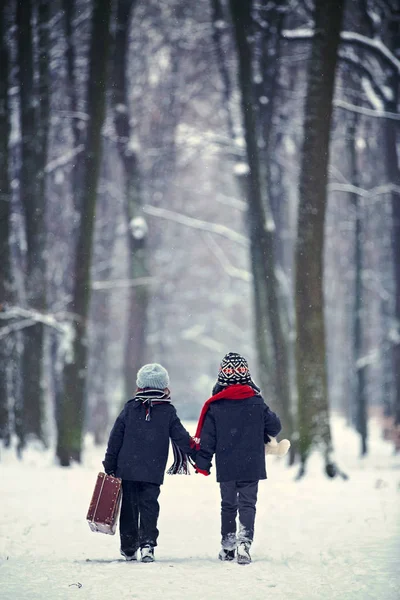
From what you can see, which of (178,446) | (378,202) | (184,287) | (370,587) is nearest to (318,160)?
(178,446)

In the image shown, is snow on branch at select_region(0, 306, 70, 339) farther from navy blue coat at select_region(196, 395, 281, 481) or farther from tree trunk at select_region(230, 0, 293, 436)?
navy blue coat at select_region(196, 395, 281, 481)

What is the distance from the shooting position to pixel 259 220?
16.5m

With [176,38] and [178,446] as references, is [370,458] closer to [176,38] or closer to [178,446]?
[176,38]

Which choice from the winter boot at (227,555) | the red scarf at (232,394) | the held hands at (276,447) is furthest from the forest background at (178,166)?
the red scarf at (232,394)

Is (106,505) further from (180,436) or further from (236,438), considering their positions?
(236,438)

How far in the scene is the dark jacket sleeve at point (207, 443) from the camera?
7098 mm

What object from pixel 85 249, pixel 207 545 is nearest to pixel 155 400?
pixel 207 545

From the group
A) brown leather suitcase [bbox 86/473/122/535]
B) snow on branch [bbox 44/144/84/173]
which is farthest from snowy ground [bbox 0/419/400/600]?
snow on branch [bbox 44/144/84/173]

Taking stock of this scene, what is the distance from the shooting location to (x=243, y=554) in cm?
690

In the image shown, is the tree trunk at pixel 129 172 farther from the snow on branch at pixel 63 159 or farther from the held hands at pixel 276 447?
the held hands at pixel 276 447

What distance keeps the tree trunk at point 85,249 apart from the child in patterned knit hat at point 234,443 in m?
8.43

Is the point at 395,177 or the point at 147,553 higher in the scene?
the point at 395,177

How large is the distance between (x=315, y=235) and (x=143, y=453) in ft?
23.3

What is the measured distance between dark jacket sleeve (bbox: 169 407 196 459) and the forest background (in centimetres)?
624
